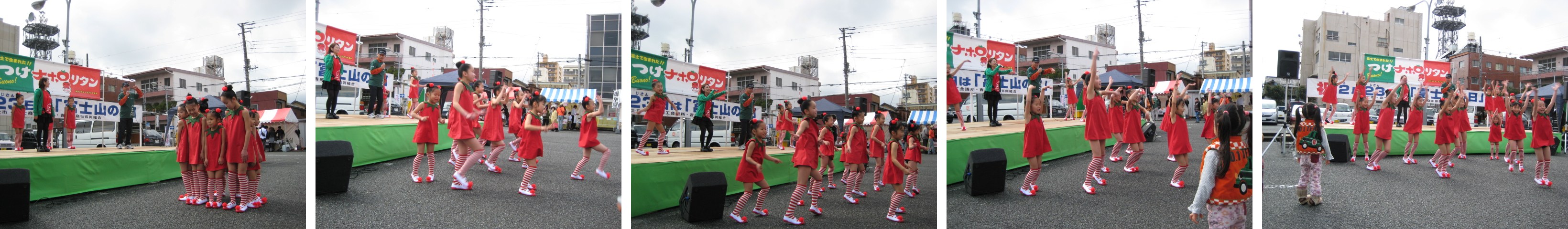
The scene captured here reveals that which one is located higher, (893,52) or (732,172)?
(893,52)

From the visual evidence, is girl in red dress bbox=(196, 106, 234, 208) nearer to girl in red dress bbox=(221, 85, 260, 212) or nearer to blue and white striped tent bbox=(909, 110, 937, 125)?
girl in red dress bbox=(221, 85, 260, 212)

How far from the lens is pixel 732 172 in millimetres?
3891

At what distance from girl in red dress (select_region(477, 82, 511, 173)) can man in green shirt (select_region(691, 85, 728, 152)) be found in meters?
1.01

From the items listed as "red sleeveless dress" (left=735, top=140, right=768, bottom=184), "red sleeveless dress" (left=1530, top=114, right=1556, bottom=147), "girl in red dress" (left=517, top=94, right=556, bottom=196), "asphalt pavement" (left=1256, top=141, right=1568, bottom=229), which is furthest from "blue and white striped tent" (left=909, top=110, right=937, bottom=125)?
"red sleeveless dress" (left=1530, top=114, right=1556, bottom=147)

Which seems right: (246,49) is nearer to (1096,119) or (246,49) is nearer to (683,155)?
(683,155)

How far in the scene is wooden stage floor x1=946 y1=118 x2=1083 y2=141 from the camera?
3807 millimetres

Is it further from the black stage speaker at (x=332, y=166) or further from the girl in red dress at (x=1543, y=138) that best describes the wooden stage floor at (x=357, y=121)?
the girl in red dress at (x=1543, y=138)

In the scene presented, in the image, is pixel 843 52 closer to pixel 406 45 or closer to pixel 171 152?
pixel 406 45

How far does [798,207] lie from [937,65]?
1005 mm

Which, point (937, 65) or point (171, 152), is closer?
point (937, 65)

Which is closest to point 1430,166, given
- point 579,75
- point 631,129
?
point 631,129

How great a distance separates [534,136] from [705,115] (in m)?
0.90

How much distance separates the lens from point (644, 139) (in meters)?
3.82

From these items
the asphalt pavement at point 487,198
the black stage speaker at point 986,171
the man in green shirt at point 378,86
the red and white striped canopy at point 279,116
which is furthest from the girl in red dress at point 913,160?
the red and white striped canopy at point 279,116
